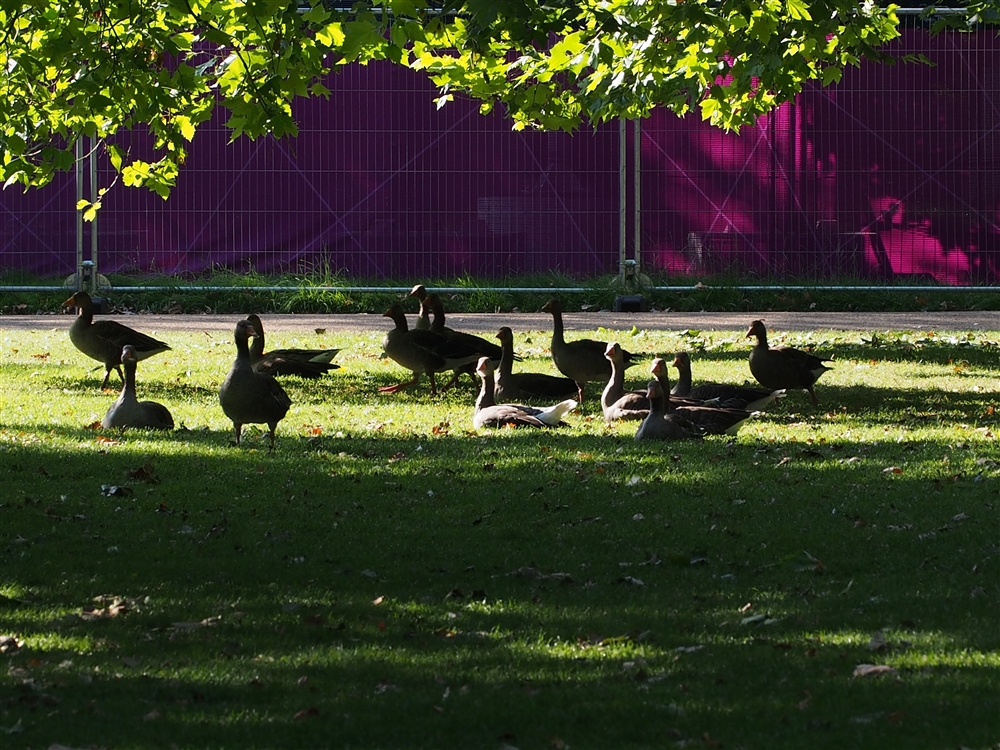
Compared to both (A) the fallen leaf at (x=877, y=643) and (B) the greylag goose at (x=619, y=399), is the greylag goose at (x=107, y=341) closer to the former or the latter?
(B) the greylag goose at (x=619, y=399)

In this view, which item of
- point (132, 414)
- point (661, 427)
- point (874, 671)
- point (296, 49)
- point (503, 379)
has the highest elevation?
point (296, 49)

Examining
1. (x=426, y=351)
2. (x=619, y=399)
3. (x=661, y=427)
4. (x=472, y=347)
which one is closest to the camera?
(x=661, y=427)

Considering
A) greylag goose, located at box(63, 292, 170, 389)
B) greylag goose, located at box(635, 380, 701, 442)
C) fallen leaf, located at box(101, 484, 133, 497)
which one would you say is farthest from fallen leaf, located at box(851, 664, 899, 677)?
greylag goose, located at box(63, 292, 170, 389)

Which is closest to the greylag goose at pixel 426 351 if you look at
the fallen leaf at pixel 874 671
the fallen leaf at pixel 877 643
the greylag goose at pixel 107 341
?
the greylag goose at pixel 107 341

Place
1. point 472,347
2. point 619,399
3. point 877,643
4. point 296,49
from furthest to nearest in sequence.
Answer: point 472,347
point 619,399
point 296,49
point 877,643

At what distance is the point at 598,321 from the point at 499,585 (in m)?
13.2

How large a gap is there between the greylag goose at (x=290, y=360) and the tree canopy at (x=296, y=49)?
6.94 ft

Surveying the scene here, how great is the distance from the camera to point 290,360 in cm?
1366

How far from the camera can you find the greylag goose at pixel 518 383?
40.6ft

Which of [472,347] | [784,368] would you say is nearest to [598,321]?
[472,347]

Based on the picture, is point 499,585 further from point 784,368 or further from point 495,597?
point 784,368

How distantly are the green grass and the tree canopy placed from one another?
2283 millimetres

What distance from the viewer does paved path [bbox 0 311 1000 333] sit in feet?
61.8

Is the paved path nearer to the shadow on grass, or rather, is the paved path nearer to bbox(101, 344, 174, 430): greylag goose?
bbox(101, 344, 174, 430): greylag goose
